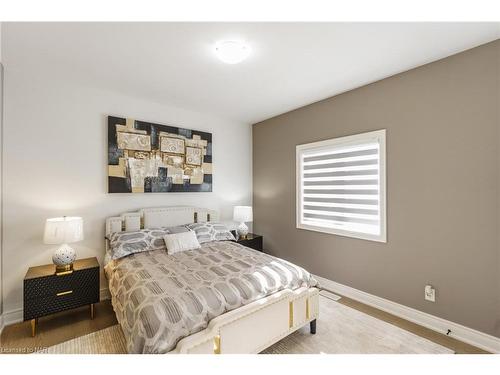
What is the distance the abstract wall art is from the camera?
2.91 meters

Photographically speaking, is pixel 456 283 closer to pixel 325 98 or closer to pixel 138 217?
pixel 325 98

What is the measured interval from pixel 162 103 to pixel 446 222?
365 cm

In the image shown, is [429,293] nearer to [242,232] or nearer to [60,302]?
[242,232]

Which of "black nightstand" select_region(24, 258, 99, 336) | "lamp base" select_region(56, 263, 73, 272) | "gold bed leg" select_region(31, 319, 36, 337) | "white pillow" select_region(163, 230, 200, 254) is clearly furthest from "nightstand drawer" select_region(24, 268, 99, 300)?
"white pillow" select_region(163, 230, 200, 254)

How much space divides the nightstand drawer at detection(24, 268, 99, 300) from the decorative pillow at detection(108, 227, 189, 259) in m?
0.27

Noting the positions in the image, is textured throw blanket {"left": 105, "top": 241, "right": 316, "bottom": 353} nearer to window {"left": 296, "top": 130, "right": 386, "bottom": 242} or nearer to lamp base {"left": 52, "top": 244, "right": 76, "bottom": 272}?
lamp base {"left": 52, "top": 244, "right": 76, "bottom": 272}

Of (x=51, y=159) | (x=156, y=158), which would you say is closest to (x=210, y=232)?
(x=156, y=158)

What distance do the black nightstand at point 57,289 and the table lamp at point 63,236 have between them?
0.09m

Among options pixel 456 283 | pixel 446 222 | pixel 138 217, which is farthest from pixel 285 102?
pixel 456 283

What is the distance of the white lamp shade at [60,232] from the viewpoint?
2180 millimetres

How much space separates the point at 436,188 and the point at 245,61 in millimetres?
2213

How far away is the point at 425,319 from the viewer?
225 centimetres
